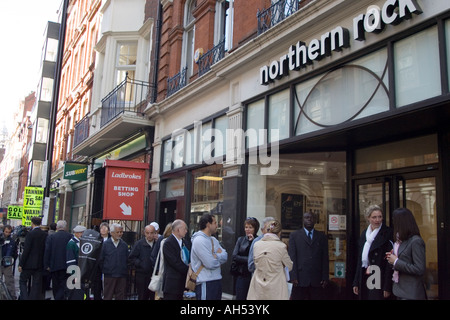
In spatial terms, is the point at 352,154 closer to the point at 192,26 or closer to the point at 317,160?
the point at 317,160

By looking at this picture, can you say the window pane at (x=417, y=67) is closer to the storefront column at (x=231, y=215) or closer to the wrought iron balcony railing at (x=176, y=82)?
the storefront column at (x=231, y=215)

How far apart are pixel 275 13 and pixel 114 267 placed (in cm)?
582

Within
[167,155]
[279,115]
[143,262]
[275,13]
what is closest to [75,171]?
[167,155]

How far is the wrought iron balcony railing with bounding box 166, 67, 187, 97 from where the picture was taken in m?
13.2

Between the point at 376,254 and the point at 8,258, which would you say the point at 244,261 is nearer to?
the point at 376,254

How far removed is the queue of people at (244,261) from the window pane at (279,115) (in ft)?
6.77

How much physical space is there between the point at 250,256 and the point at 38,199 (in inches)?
528

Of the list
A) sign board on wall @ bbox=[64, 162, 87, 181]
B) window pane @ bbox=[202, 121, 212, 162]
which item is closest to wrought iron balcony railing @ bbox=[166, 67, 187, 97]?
window pane @ bbox=[202, 121, 212, 162]

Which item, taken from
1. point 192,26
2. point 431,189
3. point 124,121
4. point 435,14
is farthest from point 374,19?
point 124,121

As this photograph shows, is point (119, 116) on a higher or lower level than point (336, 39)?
higher

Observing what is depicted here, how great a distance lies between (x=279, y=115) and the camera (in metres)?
9.03

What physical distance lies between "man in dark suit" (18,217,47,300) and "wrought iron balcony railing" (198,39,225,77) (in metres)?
5.69

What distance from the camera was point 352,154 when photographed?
8.80 metres

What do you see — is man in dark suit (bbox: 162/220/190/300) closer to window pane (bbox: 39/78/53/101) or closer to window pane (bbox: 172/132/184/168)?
window pane (bbox: 172/132/184/168)
